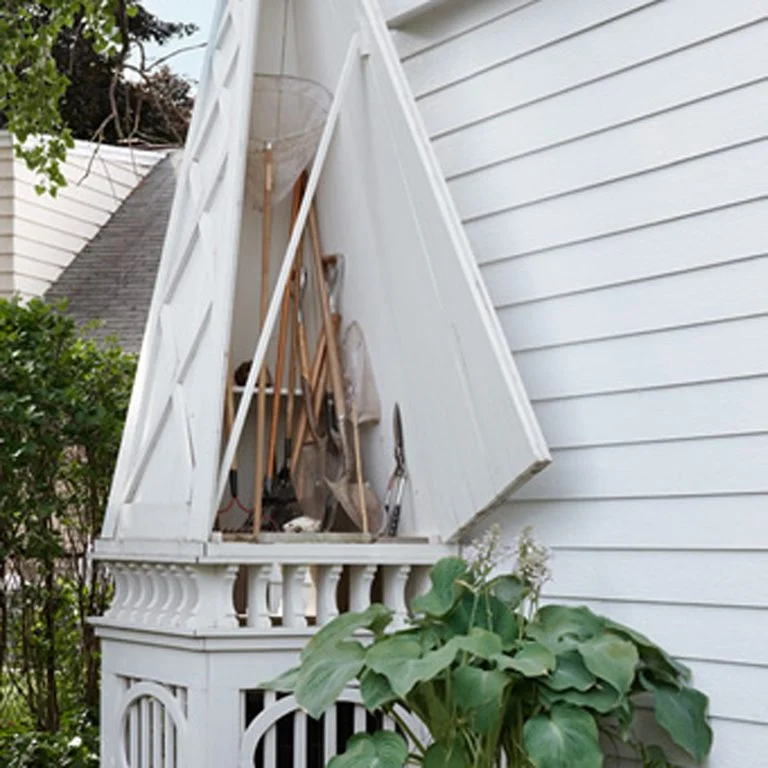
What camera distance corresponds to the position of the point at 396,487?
491 cm

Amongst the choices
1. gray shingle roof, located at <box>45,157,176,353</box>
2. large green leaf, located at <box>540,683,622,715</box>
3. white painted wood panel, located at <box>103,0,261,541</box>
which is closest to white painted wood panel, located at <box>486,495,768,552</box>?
large green leaf, located at <box>540,683,622,715</box>

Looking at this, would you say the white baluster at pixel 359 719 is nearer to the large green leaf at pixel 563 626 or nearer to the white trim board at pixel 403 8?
the large green leaf at pixel 563 626

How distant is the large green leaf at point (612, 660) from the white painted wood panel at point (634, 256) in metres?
1.01

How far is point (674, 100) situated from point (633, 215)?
12.9 inches

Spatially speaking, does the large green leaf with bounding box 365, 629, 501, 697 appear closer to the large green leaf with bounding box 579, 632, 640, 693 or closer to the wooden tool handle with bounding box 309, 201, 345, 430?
the large green leaf with bounding box 579, 632, 640, 693

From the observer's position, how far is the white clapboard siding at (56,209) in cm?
1073

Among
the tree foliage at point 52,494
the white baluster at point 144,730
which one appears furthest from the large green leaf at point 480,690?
the tree foliage at point 52,494

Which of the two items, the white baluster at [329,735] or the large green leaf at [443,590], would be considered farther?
the white baluster at [329,735]

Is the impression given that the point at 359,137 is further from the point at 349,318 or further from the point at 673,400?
the point at 673,400

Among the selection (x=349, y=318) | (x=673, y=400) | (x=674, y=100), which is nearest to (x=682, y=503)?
(x=673, y=400)

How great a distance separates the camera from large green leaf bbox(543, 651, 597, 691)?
12.3 feet

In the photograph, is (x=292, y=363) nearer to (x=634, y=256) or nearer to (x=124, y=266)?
(x=634, y=256)

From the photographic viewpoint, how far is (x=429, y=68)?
5.02 metres

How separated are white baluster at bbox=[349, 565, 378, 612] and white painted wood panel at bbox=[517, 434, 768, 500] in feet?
1.67
